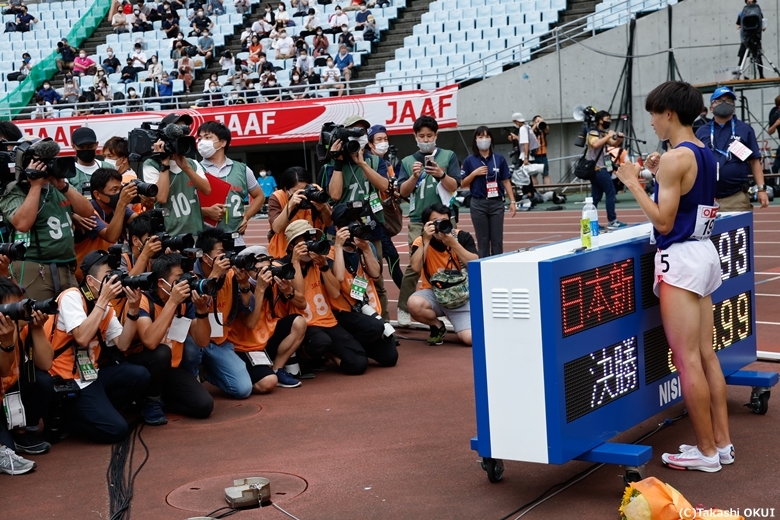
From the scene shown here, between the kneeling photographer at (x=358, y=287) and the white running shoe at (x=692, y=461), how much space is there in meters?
3.28

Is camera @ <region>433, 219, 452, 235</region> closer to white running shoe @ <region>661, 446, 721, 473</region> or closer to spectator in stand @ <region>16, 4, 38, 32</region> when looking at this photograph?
white running shoe @ <region>661, 446, 721, 473</region>

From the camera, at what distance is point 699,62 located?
22312 millimetres

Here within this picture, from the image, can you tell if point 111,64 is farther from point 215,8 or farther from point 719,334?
point 719,334

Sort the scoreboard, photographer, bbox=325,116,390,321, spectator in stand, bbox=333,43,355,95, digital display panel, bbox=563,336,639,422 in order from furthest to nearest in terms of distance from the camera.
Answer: spectator in stand, bbox=333,43,355,95 < photographer, bbox=325,116,390,321 < digital display panel, bbox=563,336,639,422 < the scoreboard

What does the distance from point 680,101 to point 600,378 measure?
1.43 meters

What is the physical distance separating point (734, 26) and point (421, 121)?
14978 mm

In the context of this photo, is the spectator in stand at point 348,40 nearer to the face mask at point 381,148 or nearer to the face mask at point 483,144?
the face mask at point 483,144

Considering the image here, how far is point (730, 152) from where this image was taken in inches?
357

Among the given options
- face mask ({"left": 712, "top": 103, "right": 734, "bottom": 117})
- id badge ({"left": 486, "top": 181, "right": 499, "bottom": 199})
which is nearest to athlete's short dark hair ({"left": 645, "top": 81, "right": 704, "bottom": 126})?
face mask ({"left": 712, "top": 103, "right": 734, "bottom": 117})

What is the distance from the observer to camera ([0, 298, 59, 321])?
17.4 feet

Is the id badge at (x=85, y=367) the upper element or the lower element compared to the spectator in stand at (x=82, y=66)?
lower

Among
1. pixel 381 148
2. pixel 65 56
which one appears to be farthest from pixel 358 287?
pixel 65 56

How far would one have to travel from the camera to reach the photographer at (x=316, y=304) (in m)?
7.75

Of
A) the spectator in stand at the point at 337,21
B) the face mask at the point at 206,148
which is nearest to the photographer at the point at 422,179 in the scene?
the face mask at the point at 206,148
